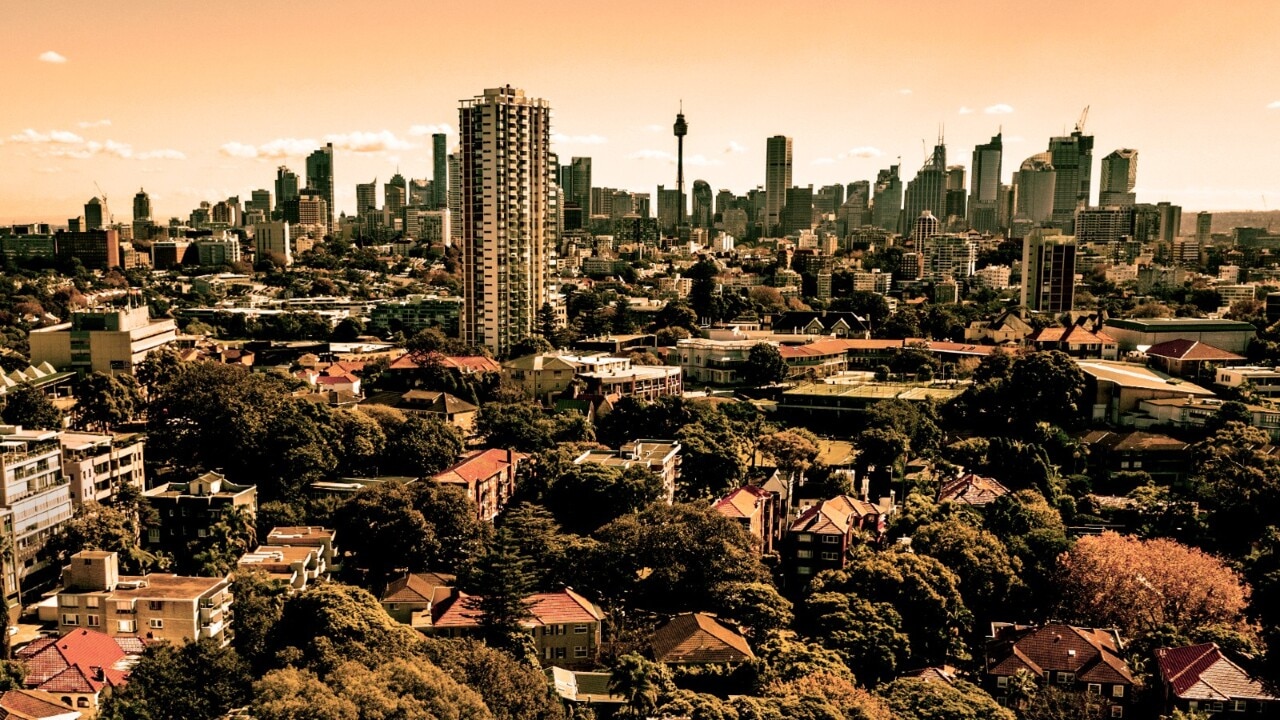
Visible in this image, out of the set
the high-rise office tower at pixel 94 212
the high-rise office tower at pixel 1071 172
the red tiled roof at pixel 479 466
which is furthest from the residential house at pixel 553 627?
the high-rise office tower at pixel 1071 172

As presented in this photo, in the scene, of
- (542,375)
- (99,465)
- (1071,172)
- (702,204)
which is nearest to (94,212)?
(702,204)

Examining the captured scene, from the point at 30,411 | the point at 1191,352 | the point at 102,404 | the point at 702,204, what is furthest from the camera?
the point at 702,204

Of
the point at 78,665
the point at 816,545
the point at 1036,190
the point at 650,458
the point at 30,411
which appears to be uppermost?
the point at 1036,190

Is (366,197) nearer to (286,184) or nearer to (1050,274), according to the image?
(286,184)

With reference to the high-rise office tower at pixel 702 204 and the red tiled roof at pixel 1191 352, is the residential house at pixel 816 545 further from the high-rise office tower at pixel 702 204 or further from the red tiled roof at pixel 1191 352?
the high-rise office tower at pixel 702 204

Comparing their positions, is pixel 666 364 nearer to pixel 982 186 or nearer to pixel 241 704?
pixel 241 704

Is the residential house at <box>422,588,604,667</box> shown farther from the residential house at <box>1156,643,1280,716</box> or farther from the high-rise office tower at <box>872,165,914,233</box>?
the high-rise office tower at <box>872,165,914,233</box>
